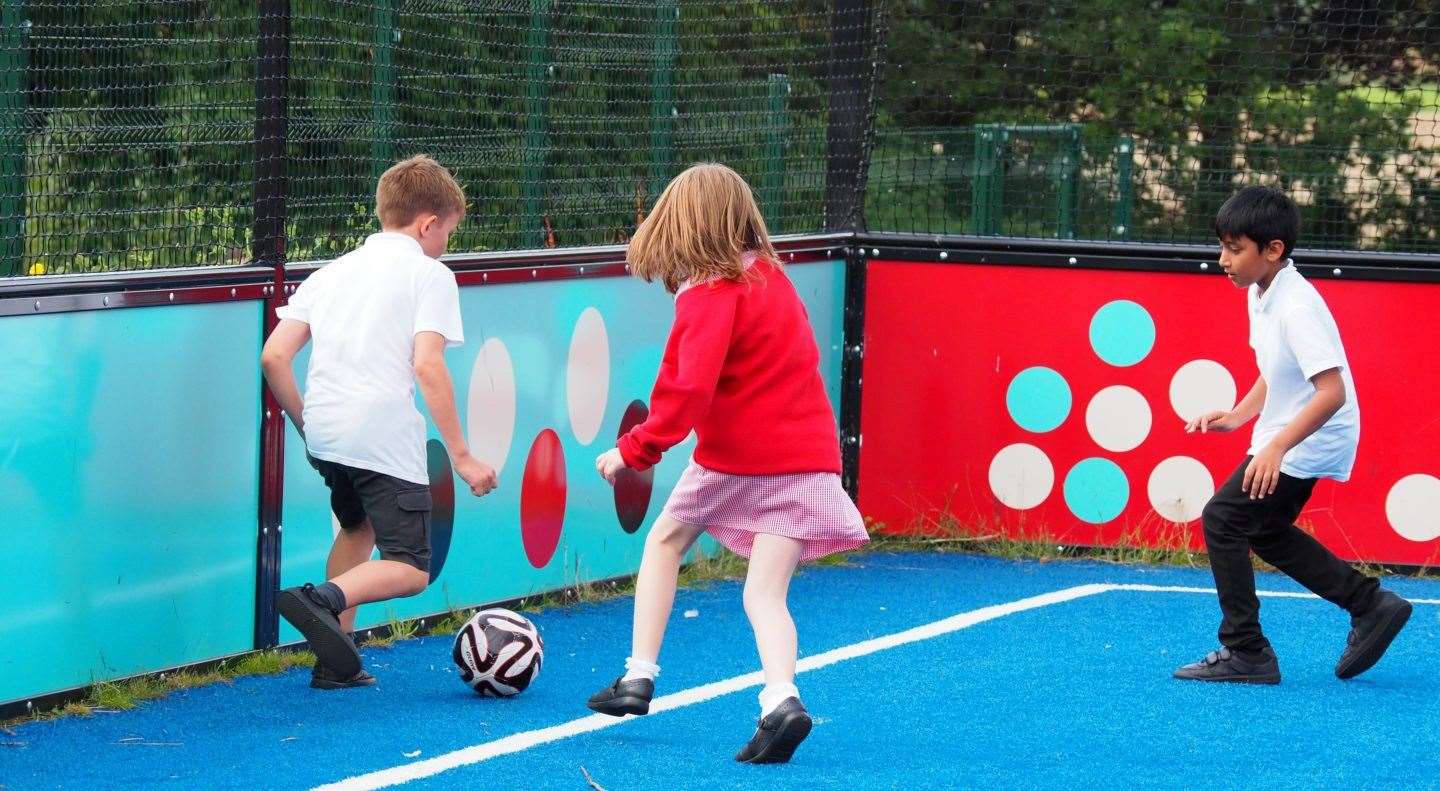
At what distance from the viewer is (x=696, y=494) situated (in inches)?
205

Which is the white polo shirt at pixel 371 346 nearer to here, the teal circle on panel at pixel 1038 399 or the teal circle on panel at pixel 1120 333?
the teal circle on panel at pixel 1038 399

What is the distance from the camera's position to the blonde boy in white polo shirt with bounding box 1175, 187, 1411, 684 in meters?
6.07

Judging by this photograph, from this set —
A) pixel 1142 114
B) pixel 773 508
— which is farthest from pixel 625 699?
pixel 1142 114

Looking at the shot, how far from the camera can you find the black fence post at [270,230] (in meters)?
6.02

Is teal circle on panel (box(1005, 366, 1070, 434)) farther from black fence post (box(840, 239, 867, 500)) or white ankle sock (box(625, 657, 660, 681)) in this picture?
white ankle sock (box(625, 657, 660, 681))

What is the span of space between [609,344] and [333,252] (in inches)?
51.2

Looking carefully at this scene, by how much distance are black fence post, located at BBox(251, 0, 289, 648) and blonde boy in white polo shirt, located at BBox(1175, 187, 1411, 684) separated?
293cm

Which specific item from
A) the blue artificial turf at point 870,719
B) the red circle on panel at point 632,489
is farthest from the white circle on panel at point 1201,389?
the red circle on panel at point 632,489

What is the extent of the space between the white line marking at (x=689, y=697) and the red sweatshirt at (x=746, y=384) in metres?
0.88

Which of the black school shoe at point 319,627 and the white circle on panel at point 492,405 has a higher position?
the white circle on panel at point 492,405

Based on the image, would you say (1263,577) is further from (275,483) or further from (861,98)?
(275,483)

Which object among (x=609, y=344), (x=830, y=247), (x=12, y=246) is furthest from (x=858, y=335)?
(x=12, y=246)

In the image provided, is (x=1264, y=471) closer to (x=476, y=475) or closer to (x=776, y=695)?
(x=776, y=695)

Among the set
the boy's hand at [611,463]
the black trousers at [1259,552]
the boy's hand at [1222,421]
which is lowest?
the black trousers at [1259,552]
